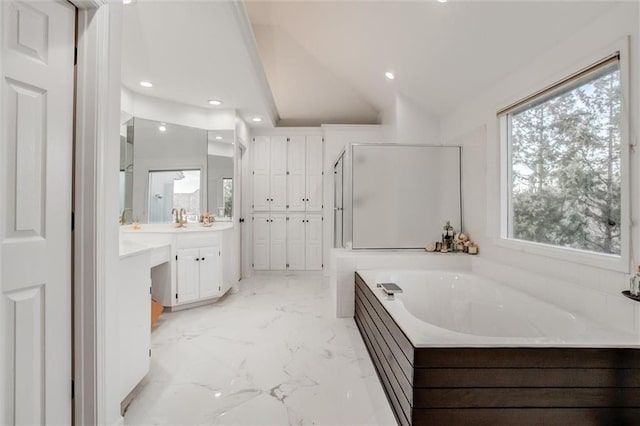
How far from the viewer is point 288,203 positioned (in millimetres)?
4625

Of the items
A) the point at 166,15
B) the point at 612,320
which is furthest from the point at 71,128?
the point at 612,320

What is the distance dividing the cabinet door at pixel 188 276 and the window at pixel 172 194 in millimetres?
576

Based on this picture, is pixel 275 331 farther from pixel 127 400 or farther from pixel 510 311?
pixel 510 311

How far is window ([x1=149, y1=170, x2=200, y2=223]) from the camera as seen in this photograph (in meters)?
3.25

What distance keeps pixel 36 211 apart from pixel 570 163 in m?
2.71

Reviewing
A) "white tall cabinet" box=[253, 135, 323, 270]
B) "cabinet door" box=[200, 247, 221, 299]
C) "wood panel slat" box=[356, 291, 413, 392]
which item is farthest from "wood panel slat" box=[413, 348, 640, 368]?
"white tall cabinet" box=[253, 135, 323, 270]

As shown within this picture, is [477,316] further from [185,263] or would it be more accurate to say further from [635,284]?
[185,263]

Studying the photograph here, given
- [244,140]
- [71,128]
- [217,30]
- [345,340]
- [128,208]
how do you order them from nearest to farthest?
[71,128] → [217,30] → [345,340] → [128,208] → [244,140]

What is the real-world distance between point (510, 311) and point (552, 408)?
789 millimetres

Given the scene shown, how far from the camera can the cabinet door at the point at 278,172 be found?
4.61 m

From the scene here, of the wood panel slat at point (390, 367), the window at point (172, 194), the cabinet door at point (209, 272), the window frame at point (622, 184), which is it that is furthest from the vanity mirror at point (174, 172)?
the window frame at point (622, 184)

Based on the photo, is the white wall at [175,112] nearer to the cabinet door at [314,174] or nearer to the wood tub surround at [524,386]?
the cabinet door at [314,174]

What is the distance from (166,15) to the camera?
1.87 metres

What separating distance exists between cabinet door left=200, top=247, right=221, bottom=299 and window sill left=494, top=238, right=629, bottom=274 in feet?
8.99
